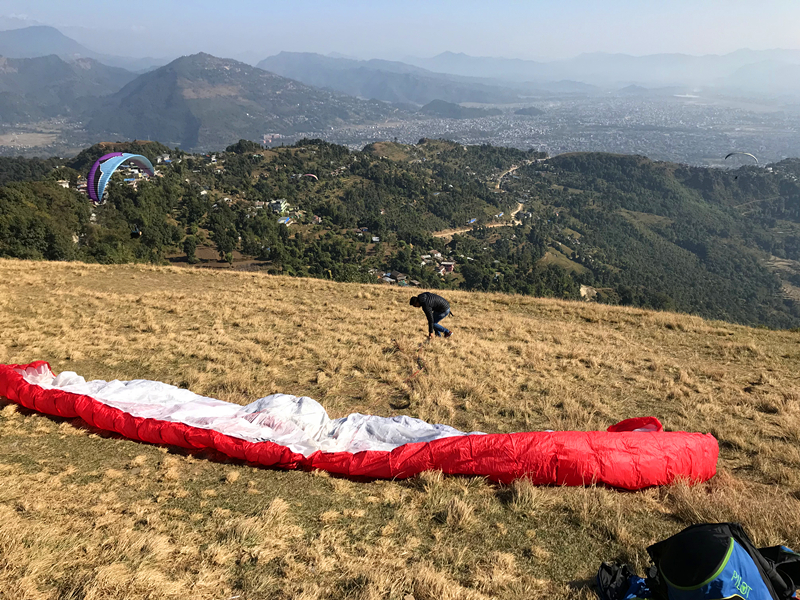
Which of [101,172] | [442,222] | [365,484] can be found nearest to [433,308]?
[365,484]

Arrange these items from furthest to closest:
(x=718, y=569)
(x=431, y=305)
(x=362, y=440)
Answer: (x=431, y=305) → (x=362, y=440) → (x=718, y=569)

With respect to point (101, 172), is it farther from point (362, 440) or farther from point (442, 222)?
point (442, 222)

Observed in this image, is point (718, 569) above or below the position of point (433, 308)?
above

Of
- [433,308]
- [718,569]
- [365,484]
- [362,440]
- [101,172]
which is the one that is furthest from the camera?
[101,172]

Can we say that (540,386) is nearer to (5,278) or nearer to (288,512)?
(288,512)

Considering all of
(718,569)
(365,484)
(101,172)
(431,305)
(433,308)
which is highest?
(101,172)

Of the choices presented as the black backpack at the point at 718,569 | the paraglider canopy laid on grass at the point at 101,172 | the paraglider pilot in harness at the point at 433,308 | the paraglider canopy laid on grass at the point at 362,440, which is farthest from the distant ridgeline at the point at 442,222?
the black backpack at the point at 718,569

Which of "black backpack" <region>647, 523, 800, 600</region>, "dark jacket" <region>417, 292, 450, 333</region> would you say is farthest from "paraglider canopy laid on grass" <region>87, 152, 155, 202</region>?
"black backpack" <region>647, 523, 800, 600</region>

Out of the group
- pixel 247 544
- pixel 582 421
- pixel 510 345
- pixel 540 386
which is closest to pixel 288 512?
pixel 247 544
